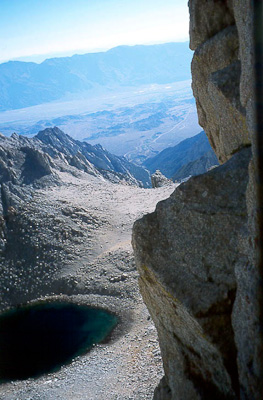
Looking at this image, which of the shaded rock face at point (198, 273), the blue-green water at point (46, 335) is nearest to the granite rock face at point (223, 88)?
the shaded rock face at point (198, 273)

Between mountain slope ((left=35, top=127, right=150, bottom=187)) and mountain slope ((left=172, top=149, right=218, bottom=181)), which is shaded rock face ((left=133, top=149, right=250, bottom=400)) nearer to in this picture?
mountain slope ((left=35, top=127, right=150, bottom=187))

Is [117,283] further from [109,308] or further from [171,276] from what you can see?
[171,276]

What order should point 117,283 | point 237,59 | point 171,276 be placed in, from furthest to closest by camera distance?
point 117,283 < point 237,59 < point 171,276

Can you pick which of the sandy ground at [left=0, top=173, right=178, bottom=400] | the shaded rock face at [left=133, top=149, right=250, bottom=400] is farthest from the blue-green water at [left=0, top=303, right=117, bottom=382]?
the shaded rock face at [left=133, top=149, right=250, bottom=400]

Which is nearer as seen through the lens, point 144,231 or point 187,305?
point 187,305

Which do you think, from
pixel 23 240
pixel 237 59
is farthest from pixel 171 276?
pixel 23 240

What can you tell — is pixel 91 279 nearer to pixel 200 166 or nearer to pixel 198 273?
pixel 198 273
